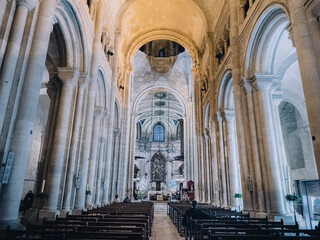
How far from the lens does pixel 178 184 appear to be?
119ft

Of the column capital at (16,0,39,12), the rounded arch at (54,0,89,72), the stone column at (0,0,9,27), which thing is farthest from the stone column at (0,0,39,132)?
the rounded arch at (54,0,89,72)

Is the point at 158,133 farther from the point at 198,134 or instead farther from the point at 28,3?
the point at 28,3

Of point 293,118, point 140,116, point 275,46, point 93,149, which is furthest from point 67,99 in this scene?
point 140,116

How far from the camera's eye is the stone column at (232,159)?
11789mm

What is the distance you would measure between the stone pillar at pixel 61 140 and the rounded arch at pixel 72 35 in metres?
0.64

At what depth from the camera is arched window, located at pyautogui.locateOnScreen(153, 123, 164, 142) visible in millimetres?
40719

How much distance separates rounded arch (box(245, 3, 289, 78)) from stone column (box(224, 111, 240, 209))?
4408 mm

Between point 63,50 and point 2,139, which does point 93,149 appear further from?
point 2,139

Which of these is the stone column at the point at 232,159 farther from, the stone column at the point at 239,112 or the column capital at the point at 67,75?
the column capital at the point at 67,75

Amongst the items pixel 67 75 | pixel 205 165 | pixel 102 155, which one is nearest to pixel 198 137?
pixel 205 165

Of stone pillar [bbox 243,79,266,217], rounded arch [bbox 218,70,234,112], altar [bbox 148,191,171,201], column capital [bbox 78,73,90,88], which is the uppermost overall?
rounded arch [bbox 218,70,234,112]

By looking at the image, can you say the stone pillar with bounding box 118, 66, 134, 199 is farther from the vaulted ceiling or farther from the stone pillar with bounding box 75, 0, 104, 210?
the stone pillar with bounding box 75, 0, 104, 210

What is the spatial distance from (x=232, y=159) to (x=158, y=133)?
29.2 m

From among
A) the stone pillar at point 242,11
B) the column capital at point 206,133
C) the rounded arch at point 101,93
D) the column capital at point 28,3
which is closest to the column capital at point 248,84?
the stone pillar at point 242,11
